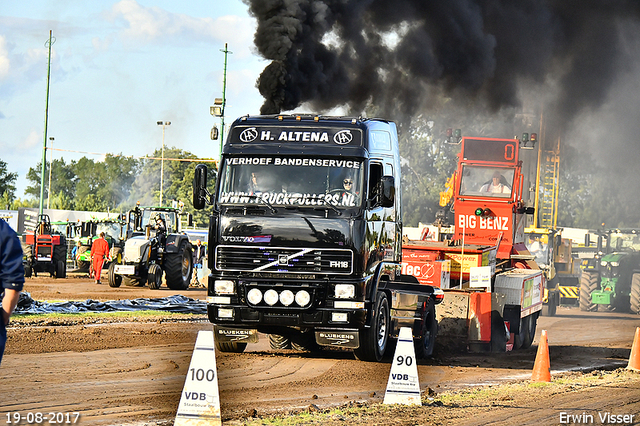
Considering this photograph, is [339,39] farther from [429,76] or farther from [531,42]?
[531,42]

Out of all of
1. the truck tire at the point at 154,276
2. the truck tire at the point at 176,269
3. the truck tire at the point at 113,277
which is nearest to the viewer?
the truck tire at the point at 154,276

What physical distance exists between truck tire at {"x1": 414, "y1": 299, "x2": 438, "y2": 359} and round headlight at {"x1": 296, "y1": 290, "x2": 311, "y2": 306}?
2.62 metres

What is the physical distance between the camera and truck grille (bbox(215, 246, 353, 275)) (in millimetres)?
11398

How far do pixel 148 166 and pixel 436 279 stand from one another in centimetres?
9758

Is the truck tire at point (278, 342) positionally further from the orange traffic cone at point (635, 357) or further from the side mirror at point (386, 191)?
the orange traffic cone at point (635, 357)

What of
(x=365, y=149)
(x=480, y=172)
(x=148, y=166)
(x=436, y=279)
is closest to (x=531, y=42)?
(x=480, y=172)

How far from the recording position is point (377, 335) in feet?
40.1

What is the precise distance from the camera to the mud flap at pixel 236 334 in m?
11.8

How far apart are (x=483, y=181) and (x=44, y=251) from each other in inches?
784

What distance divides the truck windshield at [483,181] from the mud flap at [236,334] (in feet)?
29.6

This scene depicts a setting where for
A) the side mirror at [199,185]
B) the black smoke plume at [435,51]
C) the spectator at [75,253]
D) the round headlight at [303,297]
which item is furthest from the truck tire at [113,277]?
the round headlight at [303,297]

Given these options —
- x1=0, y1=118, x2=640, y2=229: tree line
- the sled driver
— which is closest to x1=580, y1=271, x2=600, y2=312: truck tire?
x1=0, y1=118, x2=640, y2=229: tree line

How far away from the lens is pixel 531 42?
23797 millimetres

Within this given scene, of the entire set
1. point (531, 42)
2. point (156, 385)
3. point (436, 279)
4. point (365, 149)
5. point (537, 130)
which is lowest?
point (156, 385)
